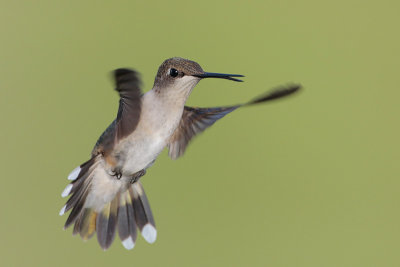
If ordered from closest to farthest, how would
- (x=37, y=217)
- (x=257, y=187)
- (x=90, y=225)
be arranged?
1. (x=90, y=225)
2. (x=37, y=217)
3. (x=257, y=187)

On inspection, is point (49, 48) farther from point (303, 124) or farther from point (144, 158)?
point (144, 158)

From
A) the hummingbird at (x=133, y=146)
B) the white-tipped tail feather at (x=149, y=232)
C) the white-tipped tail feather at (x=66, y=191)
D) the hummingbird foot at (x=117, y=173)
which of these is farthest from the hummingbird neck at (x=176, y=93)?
the white-tipped tail feather at (x=149, y=232)

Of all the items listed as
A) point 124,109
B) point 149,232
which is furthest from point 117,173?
point 149,232

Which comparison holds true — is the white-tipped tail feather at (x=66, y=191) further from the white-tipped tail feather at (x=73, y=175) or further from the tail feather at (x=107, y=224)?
the tail feather at (x=107, y=224)

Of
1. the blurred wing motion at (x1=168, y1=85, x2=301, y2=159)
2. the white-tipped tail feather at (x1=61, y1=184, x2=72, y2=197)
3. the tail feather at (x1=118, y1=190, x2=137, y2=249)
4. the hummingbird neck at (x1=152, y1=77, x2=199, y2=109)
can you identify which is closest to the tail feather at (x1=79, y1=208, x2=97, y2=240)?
the tail feather at (x1=118, y1=190, x2=137, y2=249)

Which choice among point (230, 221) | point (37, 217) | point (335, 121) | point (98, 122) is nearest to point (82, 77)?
point (98, 122)

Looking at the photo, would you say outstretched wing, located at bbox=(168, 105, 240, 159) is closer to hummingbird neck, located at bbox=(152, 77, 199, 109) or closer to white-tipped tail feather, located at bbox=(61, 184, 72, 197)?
hummingbird neck, located at bbox=(152, 77, 199, 109)

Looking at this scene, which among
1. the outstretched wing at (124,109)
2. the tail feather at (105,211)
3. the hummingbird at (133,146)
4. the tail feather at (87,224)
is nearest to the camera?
the outstretched wing at (124,109)
